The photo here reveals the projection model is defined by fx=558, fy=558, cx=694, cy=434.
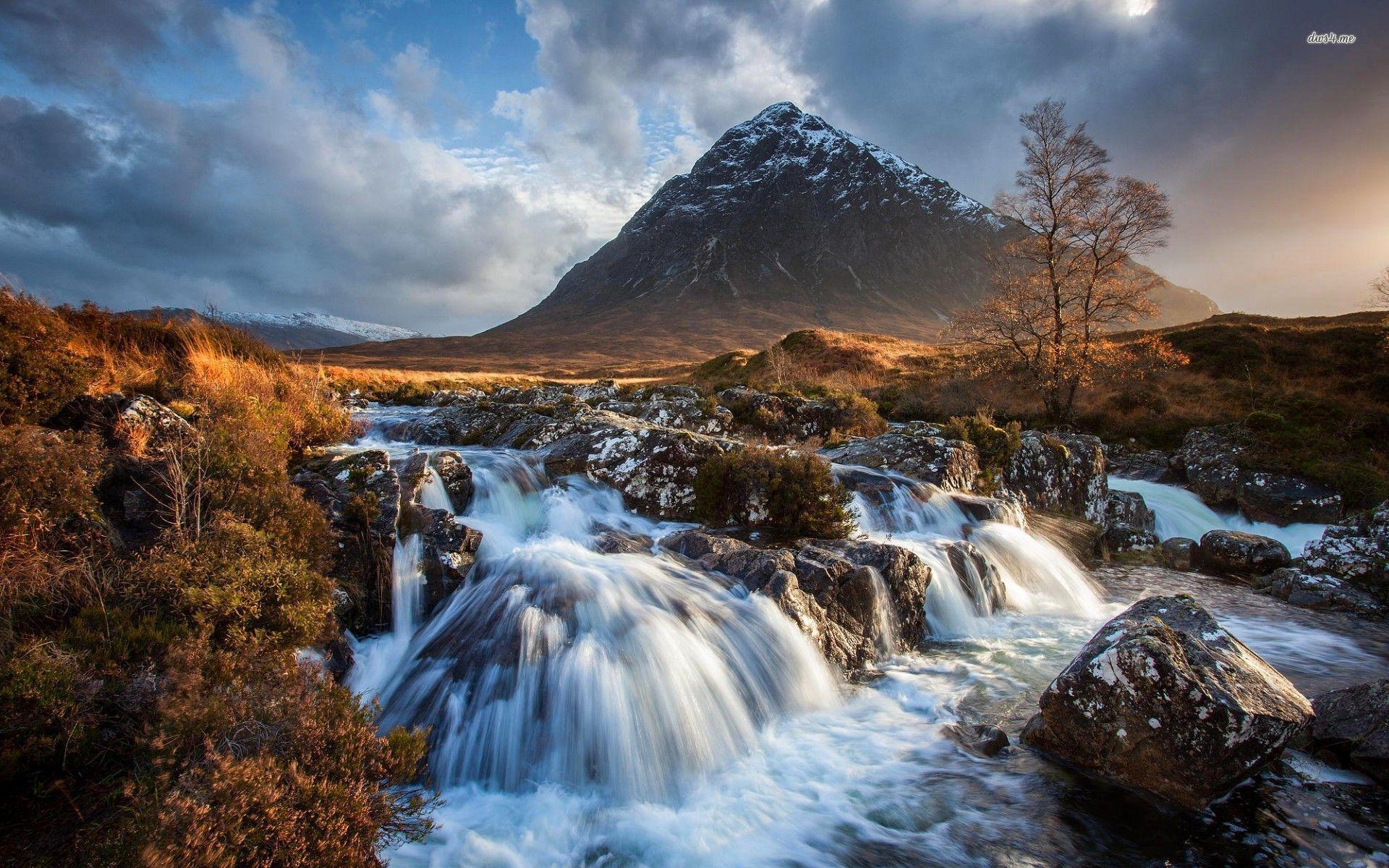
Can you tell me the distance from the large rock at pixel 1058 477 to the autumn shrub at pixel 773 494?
6676 mm

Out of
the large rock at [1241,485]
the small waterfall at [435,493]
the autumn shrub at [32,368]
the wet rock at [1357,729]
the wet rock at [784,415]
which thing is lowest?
the wet rock at [1357,729]

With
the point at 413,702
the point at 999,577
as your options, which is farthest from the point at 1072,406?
the point at 413,702

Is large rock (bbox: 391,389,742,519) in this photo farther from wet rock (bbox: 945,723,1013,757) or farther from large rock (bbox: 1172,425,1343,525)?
large rock (bbox: 1172,425,1343,525)

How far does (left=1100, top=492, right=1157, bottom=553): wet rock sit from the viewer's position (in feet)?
44.5

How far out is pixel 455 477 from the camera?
988 centimetres

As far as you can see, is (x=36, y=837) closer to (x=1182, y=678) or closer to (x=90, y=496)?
(x=90, y=496)

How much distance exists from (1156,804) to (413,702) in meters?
7.15

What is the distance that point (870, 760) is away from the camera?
592 cm

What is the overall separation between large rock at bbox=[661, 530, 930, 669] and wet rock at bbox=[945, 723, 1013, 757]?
5.14ft

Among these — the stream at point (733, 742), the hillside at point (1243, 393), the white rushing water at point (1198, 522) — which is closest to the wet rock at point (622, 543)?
the stream at point (733, 742)

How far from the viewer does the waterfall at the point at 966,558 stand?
9.45 metres

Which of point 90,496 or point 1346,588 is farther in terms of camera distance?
point 1346,588

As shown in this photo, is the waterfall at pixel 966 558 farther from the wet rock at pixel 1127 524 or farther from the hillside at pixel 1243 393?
the hillside at pixel 1243 393

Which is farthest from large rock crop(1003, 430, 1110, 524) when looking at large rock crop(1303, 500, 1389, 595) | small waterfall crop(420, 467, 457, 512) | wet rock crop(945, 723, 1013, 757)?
small waterfall crop(420, 467, 457, 512)
